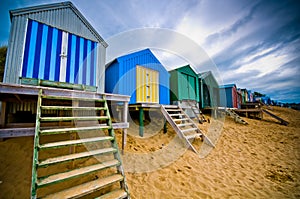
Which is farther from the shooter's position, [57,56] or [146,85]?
[146,85]

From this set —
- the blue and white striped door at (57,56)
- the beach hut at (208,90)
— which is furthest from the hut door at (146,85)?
the beach hut at (208,90)

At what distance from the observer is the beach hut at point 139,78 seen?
19.1 ft

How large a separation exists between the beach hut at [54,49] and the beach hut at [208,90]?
32.4 feet

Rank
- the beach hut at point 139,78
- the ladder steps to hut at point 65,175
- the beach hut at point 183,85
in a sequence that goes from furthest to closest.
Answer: the beach hut at point 183,85 → the beach hut at point 139,78 → the ladder steps to hut at point 65,175

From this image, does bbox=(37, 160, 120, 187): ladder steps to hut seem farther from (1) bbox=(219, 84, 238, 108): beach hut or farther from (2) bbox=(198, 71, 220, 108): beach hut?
(1) bbox=(219, 84, 238, 108): beach hut

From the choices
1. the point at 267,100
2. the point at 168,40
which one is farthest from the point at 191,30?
the point at 267,100

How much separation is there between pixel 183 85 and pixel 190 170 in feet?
22.5

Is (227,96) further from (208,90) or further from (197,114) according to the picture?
(197,114)

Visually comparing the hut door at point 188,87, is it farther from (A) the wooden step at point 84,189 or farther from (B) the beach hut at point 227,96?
(A) the wooden step at point 84,189

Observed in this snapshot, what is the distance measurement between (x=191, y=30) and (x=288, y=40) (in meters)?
6.78

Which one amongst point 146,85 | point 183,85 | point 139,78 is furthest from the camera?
point 183,85

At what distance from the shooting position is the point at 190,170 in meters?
3.24

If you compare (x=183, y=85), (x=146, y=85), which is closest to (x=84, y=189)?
(x=146, y=85)

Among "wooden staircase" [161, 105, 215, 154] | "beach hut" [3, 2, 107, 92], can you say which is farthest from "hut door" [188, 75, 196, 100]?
"beach hut" [3, 2, 107, 92]
